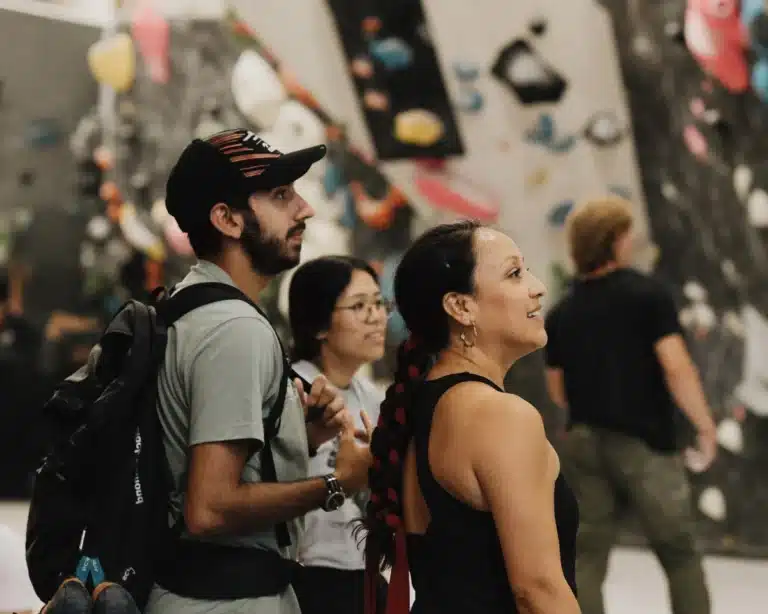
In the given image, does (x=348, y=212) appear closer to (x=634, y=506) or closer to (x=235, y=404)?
(x=634, y=506)

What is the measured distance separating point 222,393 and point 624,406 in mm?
2146

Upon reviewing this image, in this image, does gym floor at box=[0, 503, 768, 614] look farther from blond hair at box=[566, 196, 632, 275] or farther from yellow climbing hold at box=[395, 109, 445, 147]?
yellow climbing hold at box=[395, 109, 445, 147]

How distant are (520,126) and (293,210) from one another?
388 cm

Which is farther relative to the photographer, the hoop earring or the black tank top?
the hoop earring

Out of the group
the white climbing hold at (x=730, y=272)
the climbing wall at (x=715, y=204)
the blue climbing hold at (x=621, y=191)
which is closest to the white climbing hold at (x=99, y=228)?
the blue climbing hold at (x=621, y=191)

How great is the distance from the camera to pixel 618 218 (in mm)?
3934

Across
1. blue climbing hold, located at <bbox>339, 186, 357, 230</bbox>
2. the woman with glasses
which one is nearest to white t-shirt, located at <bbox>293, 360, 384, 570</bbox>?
the woman with glasses

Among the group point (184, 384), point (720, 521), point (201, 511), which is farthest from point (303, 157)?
point (720, 521)

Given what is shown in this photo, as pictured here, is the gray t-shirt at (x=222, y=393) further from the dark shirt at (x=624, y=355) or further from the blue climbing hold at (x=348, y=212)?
the blue climbing hold at (x=348, y=212)

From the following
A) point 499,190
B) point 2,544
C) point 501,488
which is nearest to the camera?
point 501,488

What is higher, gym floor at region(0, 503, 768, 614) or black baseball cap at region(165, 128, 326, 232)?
black baseball cap at region(165, 128, 326, 232)

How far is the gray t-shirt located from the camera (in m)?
2.01

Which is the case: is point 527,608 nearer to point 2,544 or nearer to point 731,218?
point 2,544

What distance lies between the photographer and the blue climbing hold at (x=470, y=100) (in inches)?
235
